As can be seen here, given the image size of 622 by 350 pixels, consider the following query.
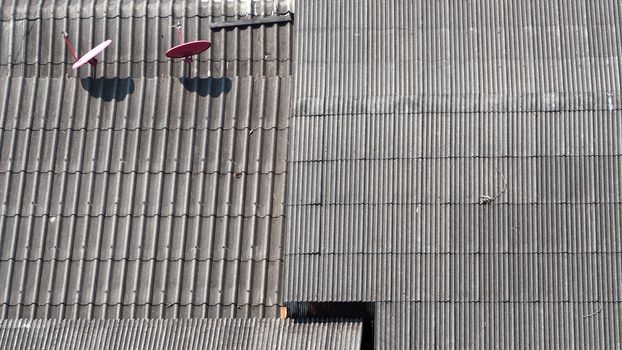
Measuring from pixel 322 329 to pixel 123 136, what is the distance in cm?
707

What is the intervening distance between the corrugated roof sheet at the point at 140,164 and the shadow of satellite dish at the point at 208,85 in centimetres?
3

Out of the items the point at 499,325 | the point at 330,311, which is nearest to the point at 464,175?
the point at 499,325

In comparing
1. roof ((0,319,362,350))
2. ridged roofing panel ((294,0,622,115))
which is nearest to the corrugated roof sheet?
roof ((0,319,362,350))

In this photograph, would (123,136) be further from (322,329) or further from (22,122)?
(322,329)

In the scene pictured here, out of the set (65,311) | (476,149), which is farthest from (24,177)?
(476,149)

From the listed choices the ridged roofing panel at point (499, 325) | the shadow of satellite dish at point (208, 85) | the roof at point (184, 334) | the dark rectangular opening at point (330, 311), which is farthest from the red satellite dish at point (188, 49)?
the ridged roofing panel at point (499, 325)

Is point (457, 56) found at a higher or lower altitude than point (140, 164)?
higher

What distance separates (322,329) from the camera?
816 inches

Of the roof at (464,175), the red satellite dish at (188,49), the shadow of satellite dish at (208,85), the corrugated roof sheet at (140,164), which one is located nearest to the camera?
the roof at (464,175)

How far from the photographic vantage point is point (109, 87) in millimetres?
23969

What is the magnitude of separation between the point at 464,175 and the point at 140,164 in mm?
7911

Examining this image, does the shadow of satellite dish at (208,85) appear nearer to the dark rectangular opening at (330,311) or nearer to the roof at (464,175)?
the roof at (464,175)

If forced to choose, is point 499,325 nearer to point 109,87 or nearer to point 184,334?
point 184,334

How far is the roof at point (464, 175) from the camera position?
2031 centimetres
